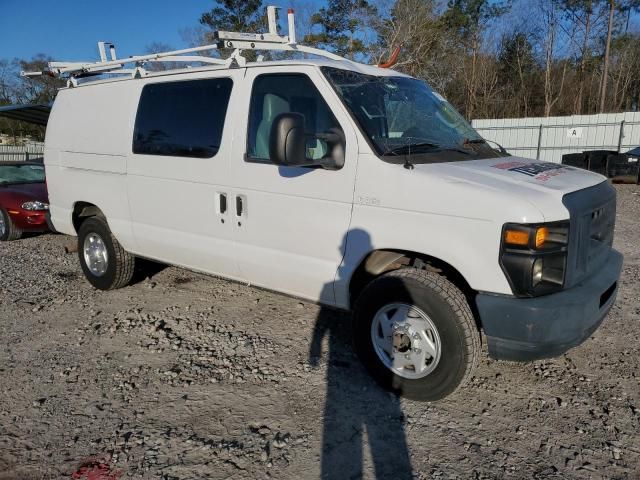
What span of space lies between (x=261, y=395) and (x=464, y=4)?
39.5 meters

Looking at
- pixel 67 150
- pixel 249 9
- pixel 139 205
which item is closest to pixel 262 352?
pixel 139 205

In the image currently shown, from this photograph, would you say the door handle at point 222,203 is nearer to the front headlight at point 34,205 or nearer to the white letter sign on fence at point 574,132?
the front headlight at point 34,205

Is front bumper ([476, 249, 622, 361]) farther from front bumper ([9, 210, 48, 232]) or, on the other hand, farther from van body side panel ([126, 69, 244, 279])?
front bumper ([9, 210, 48, 232])

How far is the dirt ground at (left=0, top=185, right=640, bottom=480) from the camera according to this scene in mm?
2711

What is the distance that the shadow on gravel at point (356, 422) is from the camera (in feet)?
8.82

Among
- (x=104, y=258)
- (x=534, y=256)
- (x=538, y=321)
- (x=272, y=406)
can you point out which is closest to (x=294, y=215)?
(x=272, y=406)

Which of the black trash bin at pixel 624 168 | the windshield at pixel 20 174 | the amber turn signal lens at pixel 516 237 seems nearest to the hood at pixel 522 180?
the amber turn signal lens at pixel 516 237

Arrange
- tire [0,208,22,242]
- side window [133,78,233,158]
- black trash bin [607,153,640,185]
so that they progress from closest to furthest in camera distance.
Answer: side window [133,78,233,158]
tire [0,208,22,242]
black trash bin [607,153,640,185]

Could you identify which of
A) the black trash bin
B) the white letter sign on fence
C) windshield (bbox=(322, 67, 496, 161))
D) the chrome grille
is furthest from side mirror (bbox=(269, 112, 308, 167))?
the white letter sign on fence

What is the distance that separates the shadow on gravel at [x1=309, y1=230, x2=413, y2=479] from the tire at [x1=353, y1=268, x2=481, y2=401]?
0.18 meters

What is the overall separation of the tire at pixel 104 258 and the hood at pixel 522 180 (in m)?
3.53

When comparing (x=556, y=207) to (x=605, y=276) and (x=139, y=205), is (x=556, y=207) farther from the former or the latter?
(x=139, y=205)

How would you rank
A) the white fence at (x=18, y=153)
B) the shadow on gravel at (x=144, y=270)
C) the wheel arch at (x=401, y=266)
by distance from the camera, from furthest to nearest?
the white fence at (x=18, y=153)
the shadow on gravel at (x=144, y=270)
the wheel arch at (x=401, y=266)

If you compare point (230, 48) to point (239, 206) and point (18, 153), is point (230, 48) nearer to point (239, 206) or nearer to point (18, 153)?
point (239, 206)
